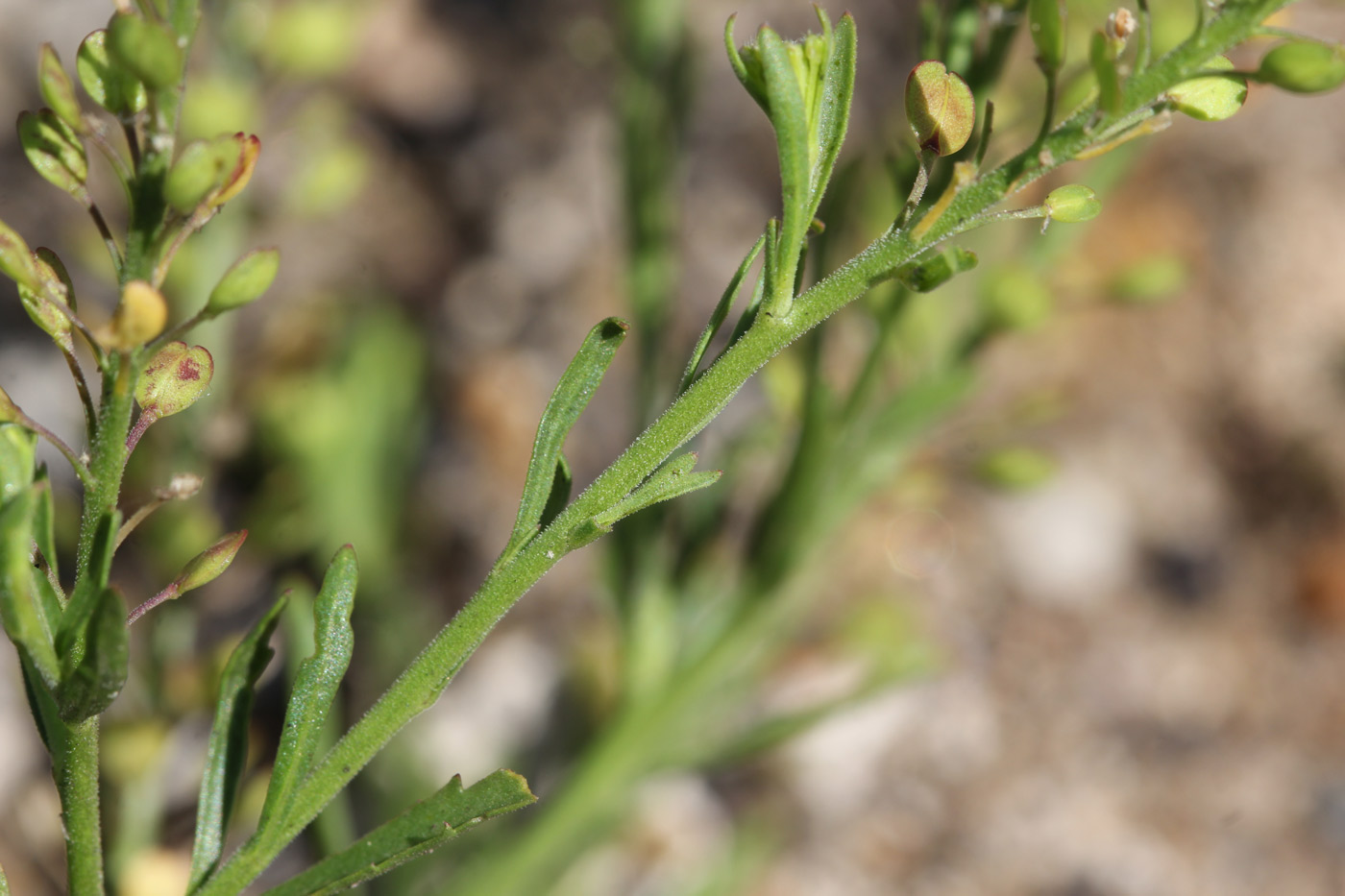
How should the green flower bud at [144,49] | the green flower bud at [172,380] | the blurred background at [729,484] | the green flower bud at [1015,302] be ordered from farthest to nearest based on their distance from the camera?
the blurred background at [729,484] → the green flower bud at [1015,302] → the green flower bud at [172,380] → the green flower bud at [144,49]

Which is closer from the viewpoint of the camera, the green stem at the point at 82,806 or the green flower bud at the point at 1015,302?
the green stem at the point at 82,806

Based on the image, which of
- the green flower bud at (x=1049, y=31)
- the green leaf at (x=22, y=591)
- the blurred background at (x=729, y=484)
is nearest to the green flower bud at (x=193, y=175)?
the green leaf at (x=22, y=591)

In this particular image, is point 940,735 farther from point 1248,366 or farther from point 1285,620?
point 1248,366

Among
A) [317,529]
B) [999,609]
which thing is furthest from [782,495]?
[999,609]

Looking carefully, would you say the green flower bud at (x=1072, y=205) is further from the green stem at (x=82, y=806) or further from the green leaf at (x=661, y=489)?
the green stem at (x=82, y=806)

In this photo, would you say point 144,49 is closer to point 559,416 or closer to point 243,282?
point 243,282

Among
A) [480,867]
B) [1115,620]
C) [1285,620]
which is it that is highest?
[480,867]
